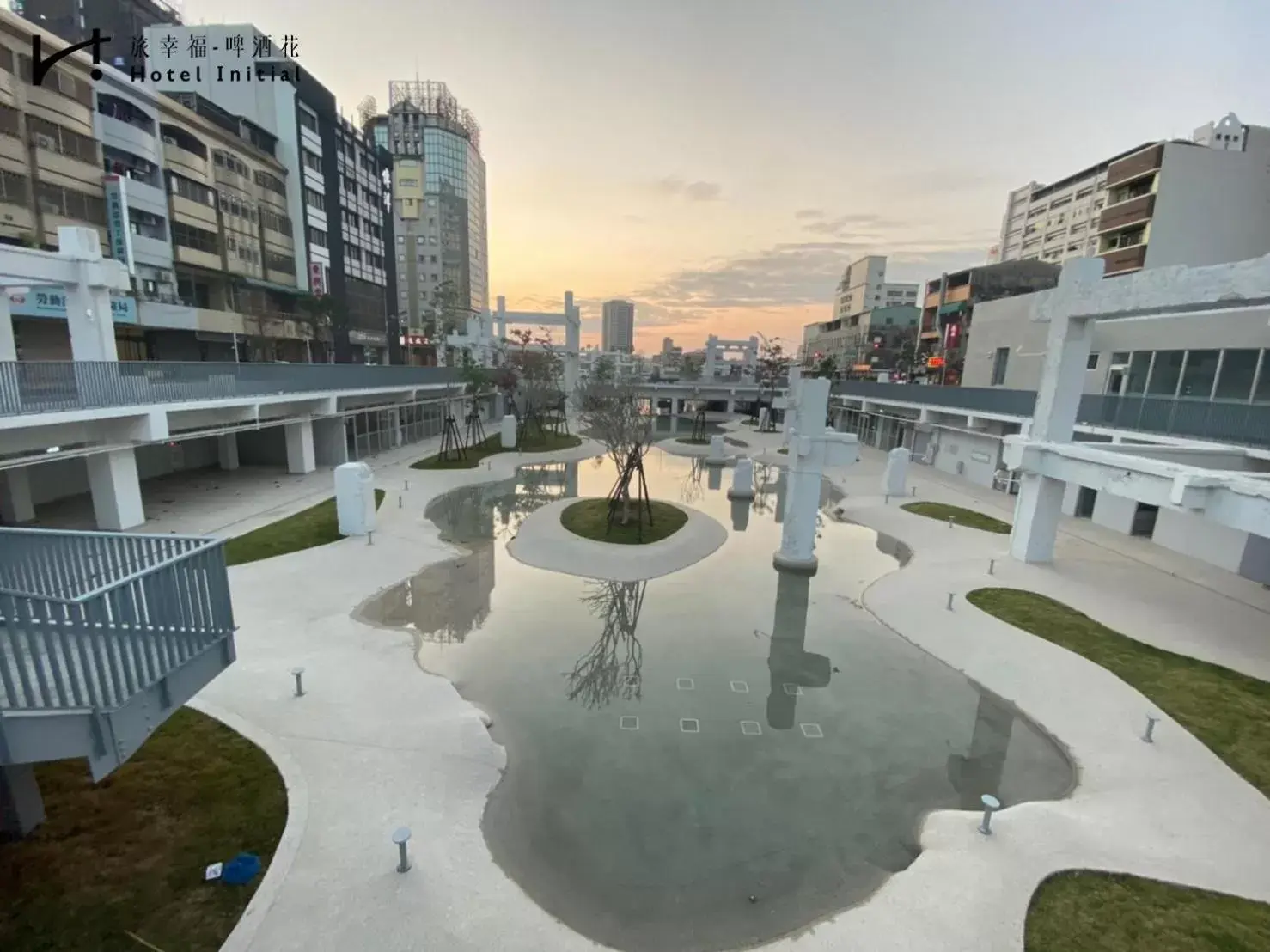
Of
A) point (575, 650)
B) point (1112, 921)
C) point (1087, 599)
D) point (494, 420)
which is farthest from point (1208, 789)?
point (494, 420)

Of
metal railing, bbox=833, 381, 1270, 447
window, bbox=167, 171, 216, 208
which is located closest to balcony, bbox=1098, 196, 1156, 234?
metal railing, bbox=833, 381, 1270, 447

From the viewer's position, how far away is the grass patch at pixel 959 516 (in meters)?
23.9

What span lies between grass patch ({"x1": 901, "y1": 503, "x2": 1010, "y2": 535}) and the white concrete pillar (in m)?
33.8

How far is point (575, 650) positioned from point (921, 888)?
805 centimetres

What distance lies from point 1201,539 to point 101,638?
1154 inches

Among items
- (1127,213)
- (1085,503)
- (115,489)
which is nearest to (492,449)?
(115,489)

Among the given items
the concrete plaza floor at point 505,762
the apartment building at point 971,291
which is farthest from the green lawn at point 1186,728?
the apartment building at point 971,291

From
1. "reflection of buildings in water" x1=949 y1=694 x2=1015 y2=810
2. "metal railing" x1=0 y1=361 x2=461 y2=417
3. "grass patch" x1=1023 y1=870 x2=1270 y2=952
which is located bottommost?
"reflection of buildings in water" x1=949 y1=694 x2=1015 y2=810

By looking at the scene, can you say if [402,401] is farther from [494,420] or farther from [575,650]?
[575,650]

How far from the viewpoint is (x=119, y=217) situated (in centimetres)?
3191

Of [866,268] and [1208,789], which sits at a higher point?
[866,268]

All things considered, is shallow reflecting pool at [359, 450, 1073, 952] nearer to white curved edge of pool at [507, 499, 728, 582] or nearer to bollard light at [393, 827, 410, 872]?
white curved edge of pool at [507, 499, 728, 582]

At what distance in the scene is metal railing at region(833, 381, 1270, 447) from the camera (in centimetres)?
1798

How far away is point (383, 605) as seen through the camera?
1510 centimetres
